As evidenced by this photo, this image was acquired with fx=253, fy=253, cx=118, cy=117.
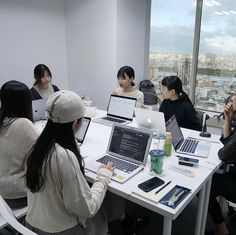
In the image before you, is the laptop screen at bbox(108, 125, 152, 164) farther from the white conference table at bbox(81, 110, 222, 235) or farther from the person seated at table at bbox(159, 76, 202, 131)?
the person seated at table at bbox(159, 76, 202, 131)

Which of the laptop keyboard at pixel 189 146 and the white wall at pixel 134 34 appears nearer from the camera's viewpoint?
the laptop keyboard at pixel 189 146

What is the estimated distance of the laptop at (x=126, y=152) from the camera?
1.61 meters

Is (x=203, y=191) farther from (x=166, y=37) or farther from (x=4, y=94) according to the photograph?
(x=166, y=37)

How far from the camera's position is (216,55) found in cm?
362

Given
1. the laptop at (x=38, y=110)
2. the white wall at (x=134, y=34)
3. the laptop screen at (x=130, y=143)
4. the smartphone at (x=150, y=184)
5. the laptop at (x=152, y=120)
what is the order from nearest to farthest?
the smartphone at (x=150, y=184) → the laptop screen at (x=130, y=143) → the laptop at (x=152, y=120) → the laptop at (x=38, y=110) → the white wall at (x=134, y=34)

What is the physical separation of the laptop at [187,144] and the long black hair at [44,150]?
3.38 feet

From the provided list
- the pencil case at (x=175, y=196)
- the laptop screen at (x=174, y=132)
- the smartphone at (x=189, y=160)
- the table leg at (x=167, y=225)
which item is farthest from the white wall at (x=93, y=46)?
the table leg at (x=167, y=225)

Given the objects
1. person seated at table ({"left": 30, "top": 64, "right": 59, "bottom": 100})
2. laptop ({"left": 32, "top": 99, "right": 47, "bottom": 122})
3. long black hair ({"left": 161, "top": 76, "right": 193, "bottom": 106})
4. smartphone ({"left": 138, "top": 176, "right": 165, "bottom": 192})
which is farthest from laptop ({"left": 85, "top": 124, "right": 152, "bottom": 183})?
person seated at table ({"left": 30, "top": 64, "right": 59, "bottom": 100})

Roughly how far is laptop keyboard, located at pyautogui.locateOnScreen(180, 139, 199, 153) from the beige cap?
1.04 m

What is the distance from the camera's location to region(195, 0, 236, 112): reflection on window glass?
135 inches

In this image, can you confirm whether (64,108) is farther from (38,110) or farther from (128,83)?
(128,83)

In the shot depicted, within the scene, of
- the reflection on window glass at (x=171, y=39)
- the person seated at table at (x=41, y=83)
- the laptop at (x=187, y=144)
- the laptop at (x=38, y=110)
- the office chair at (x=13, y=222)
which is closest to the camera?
the office chair at (x=13, y=222)

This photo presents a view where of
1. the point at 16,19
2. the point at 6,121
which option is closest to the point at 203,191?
the point at 6,121

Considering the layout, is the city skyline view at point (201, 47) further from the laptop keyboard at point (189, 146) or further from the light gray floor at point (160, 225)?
the light gray floor at point (160, 225)
